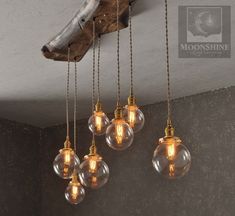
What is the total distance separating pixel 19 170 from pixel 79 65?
2710 mm

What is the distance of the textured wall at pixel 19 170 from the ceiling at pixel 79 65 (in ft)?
1.00

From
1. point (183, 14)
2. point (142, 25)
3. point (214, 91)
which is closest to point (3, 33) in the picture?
point (142, 25)

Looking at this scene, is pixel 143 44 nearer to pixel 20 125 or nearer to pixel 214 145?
pixel 214 145

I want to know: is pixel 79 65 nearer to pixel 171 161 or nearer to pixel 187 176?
pixel 187 176

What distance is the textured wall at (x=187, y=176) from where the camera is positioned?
5637 millimetres

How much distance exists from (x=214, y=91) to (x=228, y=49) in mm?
1278

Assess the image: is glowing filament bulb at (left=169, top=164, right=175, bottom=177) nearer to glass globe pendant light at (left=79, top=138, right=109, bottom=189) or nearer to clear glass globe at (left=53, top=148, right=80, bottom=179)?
glass globe pendant light at (left=79, top=138, right=109, bottom=189)

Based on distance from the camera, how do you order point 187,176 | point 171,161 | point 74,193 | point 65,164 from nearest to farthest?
1. point 171,161
2. point 65,164
3. point 74,193
4. point 187,176

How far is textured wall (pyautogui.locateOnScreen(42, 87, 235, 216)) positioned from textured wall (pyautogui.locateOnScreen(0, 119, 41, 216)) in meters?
0.58

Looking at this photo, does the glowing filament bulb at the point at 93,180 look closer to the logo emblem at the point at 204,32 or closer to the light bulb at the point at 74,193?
the light bulb at the point at 74,193

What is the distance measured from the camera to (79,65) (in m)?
5.08

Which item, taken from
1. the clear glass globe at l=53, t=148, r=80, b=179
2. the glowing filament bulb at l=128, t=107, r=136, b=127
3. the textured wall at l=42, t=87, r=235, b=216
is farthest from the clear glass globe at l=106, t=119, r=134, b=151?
the textured wall at l=42, t=87, r=235, b=216

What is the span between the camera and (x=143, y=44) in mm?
4555

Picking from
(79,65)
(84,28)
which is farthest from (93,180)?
(79,65)
